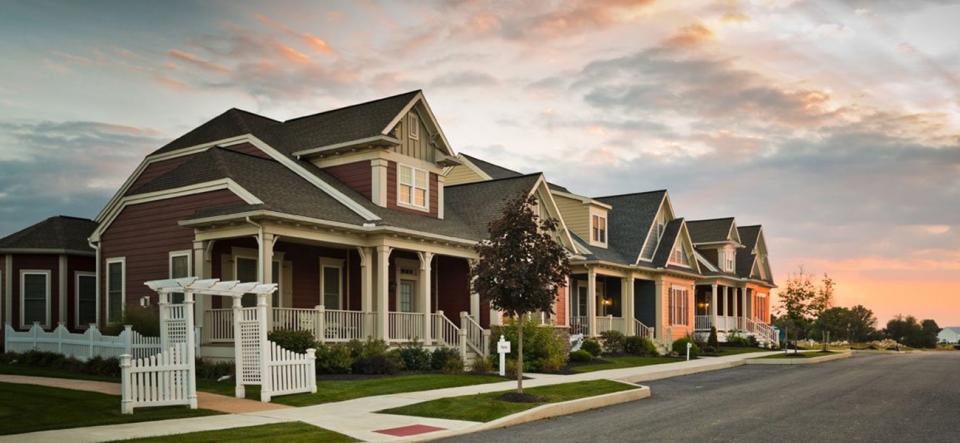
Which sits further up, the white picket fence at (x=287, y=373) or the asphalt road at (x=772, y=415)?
the white picket fence at (x=287, y=373)

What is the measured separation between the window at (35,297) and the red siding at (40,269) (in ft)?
0.41

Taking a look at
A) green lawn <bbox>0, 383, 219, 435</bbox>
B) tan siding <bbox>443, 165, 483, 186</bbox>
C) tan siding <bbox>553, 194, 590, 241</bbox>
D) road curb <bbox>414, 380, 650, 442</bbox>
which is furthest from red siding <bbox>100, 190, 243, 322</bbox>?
tan siding <bbox>553, 194, 590, 241</bbox>

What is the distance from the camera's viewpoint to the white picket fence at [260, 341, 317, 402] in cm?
1823

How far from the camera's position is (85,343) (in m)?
23.6

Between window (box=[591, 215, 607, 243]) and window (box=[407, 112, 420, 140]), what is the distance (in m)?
16.5

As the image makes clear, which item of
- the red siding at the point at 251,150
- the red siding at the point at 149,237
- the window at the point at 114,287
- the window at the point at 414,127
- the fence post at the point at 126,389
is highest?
the window at the point at 414,127

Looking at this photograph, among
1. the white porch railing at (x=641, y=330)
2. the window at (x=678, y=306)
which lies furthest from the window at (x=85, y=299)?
the window at (x=678, y=306)

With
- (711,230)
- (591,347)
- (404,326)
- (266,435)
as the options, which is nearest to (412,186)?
(404,326)

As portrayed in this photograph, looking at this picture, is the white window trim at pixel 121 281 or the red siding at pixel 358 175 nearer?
the white window trim at pixel 121 281

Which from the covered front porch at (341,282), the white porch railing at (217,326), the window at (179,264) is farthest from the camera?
the window at (179,264)

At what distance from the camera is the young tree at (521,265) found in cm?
1973

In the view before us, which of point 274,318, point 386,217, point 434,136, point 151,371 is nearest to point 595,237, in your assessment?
point 434,136

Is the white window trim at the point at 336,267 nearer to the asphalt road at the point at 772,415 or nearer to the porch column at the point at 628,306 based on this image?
the asphalt road at the point at 772,415

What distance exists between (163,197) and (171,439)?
1399 cm
